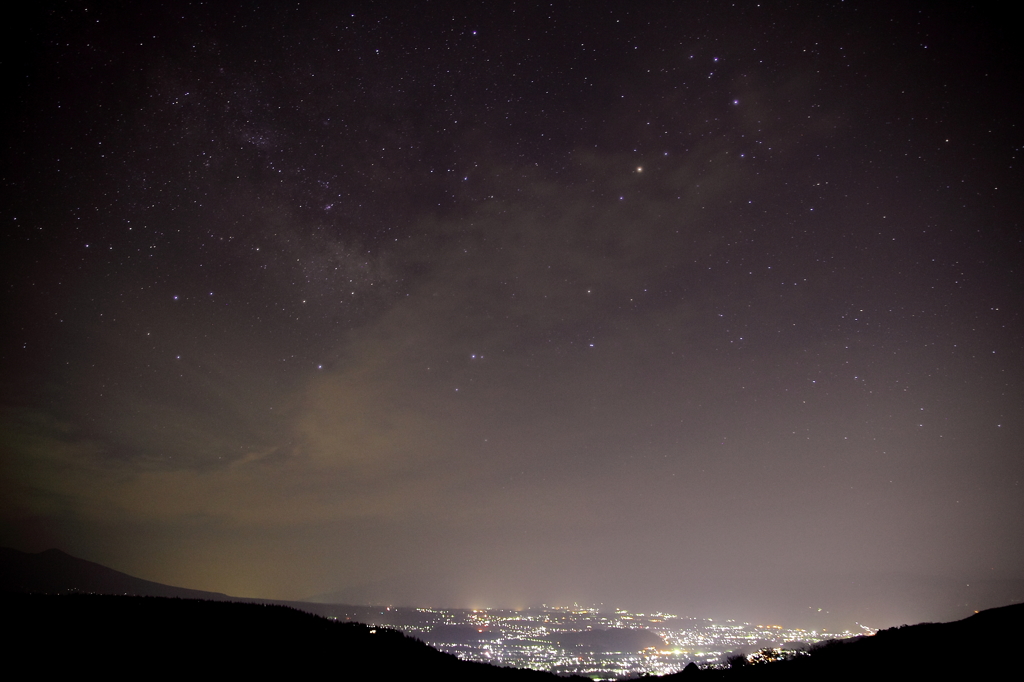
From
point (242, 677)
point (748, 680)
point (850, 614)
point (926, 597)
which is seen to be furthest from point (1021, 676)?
point (926, 597)

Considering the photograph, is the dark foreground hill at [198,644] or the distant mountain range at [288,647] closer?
the dark foreground hill at [198,644]

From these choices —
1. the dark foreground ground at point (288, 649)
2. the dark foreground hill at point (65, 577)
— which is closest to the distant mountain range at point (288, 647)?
the dark foreground ground at point (288, 649)

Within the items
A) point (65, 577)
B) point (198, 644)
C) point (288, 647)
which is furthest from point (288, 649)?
point (65, 577)

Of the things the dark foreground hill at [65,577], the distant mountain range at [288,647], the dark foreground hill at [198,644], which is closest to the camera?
the dark foreground hill at [198,644]

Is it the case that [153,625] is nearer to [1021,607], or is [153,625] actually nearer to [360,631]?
[360,631]

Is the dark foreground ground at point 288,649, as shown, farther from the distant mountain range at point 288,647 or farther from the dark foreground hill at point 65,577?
the dark foreground hill at point 65,577

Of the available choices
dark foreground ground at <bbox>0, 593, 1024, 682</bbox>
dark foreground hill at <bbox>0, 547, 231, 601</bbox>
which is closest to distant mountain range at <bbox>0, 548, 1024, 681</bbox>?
dark foreground ground at <bbox>0, 593, 1024, 682</bbox>

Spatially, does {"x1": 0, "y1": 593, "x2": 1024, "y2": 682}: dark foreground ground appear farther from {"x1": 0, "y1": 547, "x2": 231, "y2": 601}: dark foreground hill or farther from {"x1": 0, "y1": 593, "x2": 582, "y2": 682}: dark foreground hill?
{"x1": 0, "y1": 547, "x2": 231, "y2": 601}: dark foreground hill
